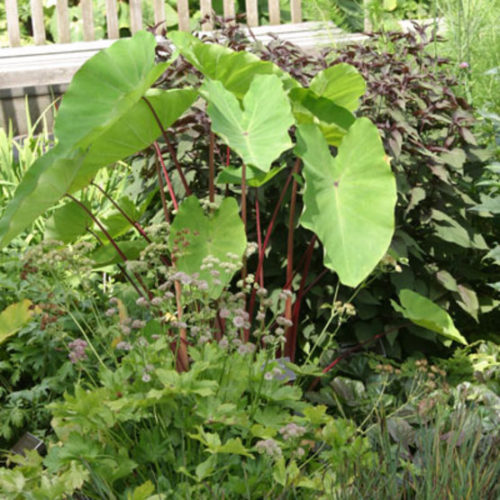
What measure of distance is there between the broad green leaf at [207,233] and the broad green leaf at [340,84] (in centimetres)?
45

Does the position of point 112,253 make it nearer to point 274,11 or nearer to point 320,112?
point 320,112

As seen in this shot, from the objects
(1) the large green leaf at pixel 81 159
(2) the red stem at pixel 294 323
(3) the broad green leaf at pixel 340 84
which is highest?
(3) the broad green leaf at pixel 340 84

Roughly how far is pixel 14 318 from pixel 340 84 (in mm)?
1199

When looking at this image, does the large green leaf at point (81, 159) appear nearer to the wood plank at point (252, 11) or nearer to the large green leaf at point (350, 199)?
the large green leaf at point (350, 199)

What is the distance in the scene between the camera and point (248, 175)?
2295mm

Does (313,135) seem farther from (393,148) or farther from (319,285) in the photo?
(319,285)

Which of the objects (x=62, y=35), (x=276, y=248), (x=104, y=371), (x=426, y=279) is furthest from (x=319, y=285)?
(x=62, y=35)

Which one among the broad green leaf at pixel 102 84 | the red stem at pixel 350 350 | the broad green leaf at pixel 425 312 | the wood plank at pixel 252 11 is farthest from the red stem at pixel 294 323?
the wood plank at pixel 252 11

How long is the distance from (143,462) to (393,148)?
130 cm

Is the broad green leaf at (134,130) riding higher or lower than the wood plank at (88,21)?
lower

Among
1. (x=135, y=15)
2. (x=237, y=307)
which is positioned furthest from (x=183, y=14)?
(x=237, y=307)

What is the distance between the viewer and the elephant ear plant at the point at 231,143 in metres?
2.06

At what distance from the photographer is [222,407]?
1.75m

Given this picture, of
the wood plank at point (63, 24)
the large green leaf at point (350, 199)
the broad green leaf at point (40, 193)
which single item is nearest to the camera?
the broad green leaf at point (40, 193)
